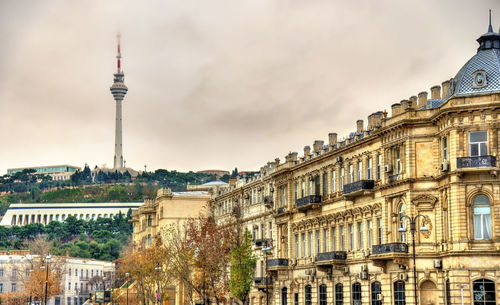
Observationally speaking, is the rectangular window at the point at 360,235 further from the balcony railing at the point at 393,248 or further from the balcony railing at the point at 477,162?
the balcony railing at the point at 477,162

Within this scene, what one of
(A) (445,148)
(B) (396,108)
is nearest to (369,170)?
(B) (396,108)

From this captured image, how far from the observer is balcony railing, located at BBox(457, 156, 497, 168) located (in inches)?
2351

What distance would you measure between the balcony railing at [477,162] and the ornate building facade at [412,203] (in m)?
0.08

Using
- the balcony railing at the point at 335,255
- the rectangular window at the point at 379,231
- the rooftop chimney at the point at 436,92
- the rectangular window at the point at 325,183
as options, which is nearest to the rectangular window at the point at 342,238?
the balcony railing at the point at 335,255

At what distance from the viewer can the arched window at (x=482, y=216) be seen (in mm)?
59906

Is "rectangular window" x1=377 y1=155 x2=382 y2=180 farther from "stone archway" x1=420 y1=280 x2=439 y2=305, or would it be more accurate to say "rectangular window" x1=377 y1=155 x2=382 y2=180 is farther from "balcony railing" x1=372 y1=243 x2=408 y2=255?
"stone archway" x1=420 y1=280 x2=439 y2=305

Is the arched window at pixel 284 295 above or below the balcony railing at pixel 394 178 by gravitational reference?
below

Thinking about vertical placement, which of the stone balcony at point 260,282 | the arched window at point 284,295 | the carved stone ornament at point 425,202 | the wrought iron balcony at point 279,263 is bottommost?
the arched window at point 284,295

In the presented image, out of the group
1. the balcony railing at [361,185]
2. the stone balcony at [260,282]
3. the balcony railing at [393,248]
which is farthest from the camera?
the stone balcony at [260,282]

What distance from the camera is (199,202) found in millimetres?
130125

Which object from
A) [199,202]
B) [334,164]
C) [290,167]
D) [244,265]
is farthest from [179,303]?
[334,164]

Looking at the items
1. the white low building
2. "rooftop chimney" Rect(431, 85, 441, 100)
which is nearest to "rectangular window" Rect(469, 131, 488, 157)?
"rooftop chimney" Rect(431, 85, 441, 100)

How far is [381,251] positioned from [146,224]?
80.1 m

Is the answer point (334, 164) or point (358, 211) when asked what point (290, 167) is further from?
point (358, 211)
